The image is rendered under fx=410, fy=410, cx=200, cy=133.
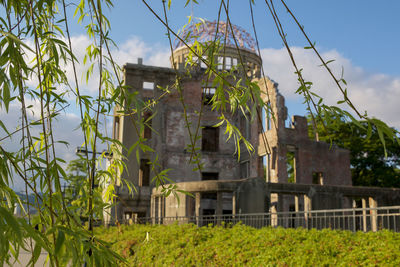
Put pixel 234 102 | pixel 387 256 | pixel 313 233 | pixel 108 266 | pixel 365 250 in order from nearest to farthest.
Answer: pixel 108 266 < pixel 234 102 < pixel 387 256 < pixel 365 250 < pixel 313 233

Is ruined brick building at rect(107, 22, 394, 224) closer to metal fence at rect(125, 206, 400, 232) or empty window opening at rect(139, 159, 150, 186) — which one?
empty window opening at rect(139, 159, 150, 186)

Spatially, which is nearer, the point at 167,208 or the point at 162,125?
the point at 167,208

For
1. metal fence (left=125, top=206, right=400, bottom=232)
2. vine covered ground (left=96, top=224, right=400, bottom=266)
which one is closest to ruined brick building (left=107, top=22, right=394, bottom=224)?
metal fence (left=125, top=206, right=400, bottom=232)

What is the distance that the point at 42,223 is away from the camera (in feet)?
7.86

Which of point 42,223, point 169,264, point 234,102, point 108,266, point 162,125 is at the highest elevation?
point 162,125

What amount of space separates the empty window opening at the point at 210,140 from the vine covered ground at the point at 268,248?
49.2 feet

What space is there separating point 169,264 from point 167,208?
7.73 metres

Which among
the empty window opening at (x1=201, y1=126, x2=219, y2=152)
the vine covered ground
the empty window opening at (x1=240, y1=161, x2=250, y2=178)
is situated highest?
the empty window opening at (x1=201, y1=126, x2=219, y2=152)

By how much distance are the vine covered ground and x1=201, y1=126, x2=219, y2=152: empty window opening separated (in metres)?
15.0

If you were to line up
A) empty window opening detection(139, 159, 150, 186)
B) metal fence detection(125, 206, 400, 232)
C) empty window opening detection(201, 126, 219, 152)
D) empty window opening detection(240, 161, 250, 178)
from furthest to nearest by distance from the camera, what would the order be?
empty window opening detection(201, 126, 219, 152) < empty window opening detection(240, 161, 250, 178) < empty window opening detection(139, 159, 150, 186) < metal fence detection(125, 206, 400, 232)

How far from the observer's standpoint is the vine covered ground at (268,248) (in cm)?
661

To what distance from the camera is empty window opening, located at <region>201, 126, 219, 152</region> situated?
25673 millimetres

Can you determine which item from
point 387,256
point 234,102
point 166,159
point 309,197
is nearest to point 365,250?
point 387,256

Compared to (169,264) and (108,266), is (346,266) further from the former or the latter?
(108,266)
